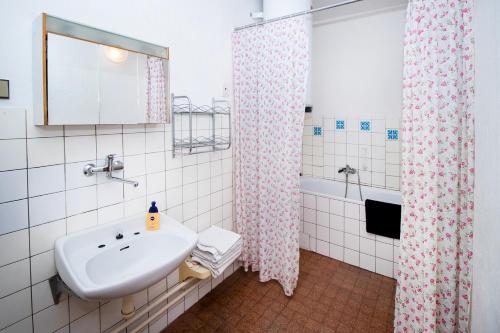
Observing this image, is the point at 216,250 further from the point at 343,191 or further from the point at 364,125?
the point at 364,125

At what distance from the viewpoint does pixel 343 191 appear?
296cm

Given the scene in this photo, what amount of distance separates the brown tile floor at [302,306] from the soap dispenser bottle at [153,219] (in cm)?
78

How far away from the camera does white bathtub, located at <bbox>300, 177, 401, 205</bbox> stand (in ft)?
8.62

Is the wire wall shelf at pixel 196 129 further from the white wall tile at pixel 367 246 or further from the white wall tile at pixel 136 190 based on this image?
the white wall tile at pixel 367 246

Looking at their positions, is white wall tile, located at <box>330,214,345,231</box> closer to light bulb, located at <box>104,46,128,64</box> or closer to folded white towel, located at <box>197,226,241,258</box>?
folded white towel, located at <box>197,226,241,258</box>

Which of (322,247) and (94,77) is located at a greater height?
(94,77)

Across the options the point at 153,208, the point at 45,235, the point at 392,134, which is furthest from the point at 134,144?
the point at 392,134

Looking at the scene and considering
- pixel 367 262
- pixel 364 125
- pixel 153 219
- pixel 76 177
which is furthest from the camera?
pixel 364 125

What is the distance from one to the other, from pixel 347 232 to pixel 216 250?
4.52 ft

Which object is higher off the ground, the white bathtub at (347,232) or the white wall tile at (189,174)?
the white wall tile at (189,174)

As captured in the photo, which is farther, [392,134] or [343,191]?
[343,191]

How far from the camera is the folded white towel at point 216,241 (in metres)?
1.76

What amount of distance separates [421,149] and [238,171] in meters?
1.29

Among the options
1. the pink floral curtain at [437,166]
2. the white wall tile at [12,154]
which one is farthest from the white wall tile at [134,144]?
the pink floral curtain at [437,166]
